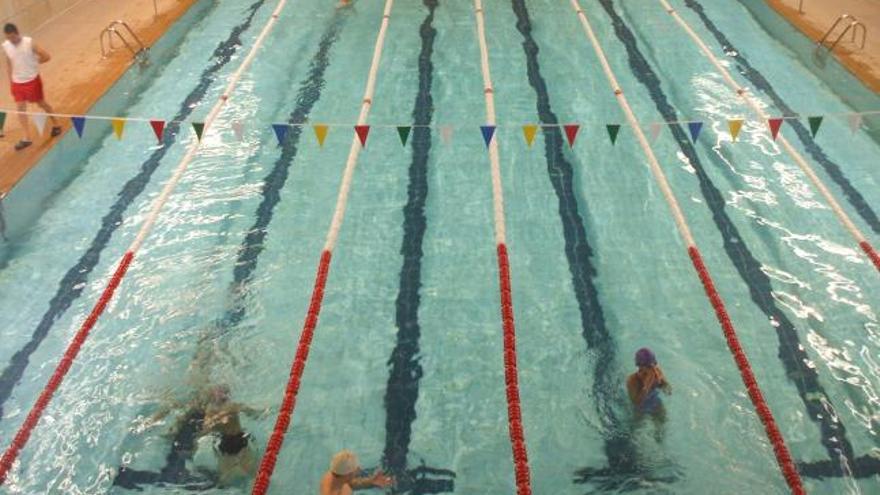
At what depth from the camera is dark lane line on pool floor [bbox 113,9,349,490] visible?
4.14 meters

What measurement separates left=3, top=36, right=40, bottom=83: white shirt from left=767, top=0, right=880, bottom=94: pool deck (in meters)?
8.64

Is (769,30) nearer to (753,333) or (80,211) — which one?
(753,333)

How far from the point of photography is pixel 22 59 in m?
6.73

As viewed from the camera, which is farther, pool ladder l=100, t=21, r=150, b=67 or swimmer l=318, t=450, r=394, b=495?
pool ladder l=100, t=21, r=150, b=67

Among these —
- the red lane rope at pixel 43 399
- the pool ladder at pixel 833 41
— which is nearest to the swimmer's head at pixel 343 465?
the red lane rope at pixel 43 399

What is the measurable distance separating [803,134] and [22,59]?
7.55 meters

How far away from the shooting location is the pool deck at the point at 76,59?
6988 mm

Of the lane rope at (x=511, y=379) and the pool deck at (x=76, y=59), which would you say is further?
the pool deck at (x=76, y=59)

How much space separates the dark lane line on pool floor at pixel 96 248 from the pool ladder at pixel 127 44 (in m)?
0.92

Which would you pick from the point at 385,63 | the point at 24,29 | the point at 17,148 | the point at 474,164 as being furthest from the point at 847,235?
the point at 24,29

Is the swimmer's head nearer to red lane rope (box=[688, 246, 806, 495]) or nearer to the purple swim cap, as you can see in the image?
the purple swim cap

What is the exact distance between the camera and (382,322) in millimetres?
5289

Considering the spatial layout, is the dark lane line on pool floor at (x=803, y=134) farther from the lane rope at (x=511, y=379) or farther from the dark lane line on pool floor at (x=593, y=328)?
the lane rope at (x=511, y=379)

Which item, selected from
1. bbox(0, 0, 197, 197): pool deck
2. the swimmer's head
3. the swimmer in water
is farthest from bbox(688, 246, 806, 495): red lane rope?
bbox(0, 0, 197, 197): pool deck
